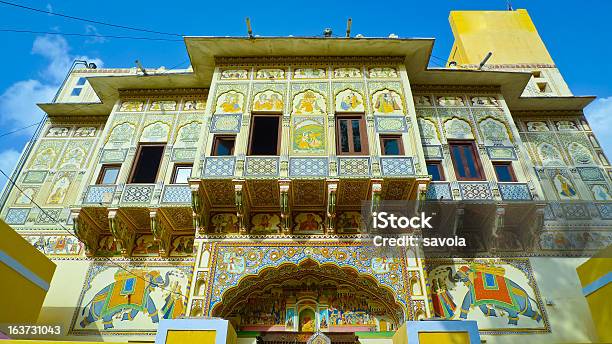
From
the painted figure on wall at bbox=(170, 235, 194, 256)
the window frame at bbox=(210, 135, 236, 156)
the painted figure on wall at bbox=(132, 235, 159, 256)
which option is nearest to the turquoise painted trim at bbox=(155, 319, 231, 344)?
the painted figure on wall at bbox=(170, 235, 194, 256)

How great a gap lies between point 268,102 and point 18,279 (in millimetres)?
6788

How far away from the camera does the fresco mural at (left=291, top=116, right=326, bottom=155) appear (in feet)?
32.8

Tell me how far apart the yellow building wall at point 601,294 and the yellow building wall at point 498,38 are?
870cm

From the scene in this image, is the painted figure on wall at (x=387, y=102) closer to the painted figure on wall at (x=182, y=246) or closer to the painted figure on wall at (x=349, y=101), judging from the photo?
the painted figure on wall at (x=349, y=101)

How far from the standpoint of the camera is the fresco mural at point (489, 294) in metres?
9.32

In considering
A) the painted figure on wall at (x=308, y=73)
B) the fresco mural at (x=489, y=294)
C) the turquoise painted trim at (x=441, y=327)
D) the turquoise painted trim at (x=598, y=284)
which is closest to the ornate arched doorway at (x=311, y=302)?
the fresco mural at (x=489, y=294)

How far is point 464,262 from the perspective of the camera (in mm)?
10031

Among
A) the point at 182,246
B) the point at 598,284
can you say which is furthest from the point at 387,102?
the point at 182,246

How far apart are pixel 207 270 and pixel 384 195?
174 inches

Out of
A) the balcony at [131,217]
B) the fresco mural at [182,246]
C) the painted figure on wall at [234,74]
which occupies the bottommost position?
the fresco mural at [182,246]

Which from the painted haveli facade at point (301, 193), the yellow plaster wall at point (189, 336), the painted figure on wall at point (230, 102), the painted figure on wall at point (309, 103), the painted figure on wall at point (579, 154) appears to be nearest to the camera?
the yellow plaster wall at point (189, 336)

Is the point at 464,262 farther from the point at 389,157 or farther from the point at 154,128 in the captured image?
the point at 154,128

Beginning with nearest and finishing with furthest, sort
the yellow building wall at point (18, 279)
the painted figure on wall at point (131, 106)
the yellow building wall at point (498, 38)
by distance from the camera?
the yellow building wall at point (18, 279)
the painted figure on wall at point (131, 106)
the yellow building wall at point (498, 38)

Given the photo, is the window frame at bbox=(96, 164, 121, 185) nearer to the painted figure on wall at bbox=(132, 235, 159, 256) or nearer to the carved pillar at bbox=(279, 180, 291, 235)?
the painted figure on wall at bbox=(132, 235, 159, 256)
